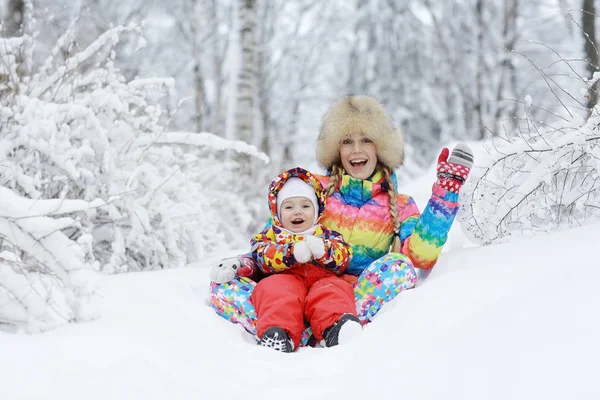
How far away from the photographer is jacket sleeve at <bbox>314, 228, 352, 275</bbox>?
268 cm

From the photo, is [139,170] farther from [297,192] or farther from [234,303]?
[234,303]

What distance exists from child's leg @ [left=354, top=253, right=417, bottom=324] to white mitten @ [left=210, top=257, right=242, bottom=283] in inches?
23.1

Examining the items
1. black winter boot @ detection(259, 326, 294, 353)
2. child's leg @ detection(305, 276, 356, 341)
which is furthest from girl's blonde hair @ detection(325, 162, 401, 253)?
black winter boot @ detection(259, 326, 294, 353)

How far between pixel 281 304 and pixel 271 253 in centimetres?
35

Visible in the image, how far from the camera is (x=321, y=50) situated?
56.5ft

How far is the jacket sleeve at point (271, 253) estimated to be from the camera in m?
2.70

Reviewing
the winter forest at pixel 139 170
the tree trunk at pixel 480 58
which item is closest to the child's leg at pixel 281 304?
the winter forest at pixel 139 170

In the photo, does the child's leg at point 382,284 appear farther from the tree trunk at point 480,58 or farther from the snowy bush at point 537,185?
the tree trunk at point 480,58

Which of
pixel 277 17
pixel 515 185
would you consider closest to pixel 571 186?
pixel 515 185

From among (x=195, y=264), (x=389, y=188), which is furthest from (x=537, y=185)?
(x=195, y=264)

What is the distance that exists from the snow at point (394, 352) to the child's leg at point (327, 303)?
0.19 m

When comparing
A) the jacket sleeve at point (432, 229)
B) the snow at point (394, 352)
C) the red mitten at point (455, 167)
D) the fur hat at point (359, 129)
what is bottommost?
the snow at point (394, 352)

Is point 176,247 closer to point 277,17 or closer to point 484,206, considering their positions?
point 484,206

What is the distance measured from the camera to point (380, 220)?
3.05m
